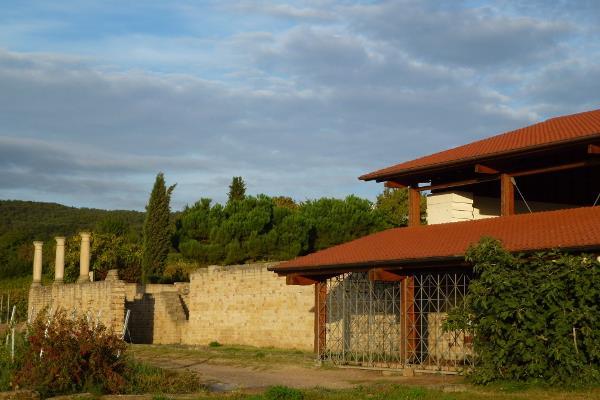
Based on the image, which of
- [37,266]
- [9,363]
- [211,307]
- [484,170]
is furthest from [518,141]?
[37,266]

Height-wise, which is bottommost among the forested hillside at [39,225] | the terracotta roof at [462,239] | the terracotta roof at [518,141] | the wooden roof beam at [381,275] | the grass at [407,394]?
the grass at [407,394]

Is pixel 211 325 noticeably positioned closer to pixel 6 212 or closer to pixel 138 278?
pixel 138 278

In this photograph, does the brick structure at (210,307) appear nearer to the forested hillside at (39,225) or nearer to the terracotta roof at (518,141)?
the terracotta roof at (518,141)

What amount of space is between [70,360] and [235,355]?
981 cm

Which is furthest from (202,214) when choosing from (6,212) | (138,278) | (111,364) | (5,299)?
(6,212)

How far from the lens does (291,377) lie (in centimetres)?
1764

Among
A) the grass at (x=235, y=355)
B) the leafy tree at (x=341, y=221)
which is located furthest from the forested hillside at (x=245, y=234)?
the grass at (x=235, y=355)

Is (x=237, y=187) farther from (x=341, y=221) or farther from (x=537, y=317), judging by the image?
(x=537, y=317)

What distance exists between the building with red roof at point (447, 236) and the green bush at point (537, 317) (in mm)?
549

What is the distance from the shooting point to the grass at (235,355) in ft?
69.4

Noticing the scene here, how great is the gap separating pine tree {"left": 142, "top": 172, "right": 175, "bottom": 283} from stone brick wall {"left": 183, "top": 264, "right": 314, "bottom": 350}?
51.8 feet

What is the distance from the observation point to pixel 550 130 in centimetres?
1972

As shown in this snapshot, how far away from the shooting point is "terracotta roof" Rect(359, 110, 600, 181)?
1770cm

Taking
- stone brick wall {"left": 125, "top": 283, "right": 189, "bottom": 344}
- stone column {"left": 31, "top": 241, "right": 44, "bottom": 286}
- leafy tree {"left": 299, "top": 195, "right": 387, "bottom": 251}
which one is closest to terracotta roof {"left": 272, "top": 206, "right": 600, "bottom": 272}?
stone brick wall {"left": 125, "top": 283, "right": 189, "bottom": 344}
